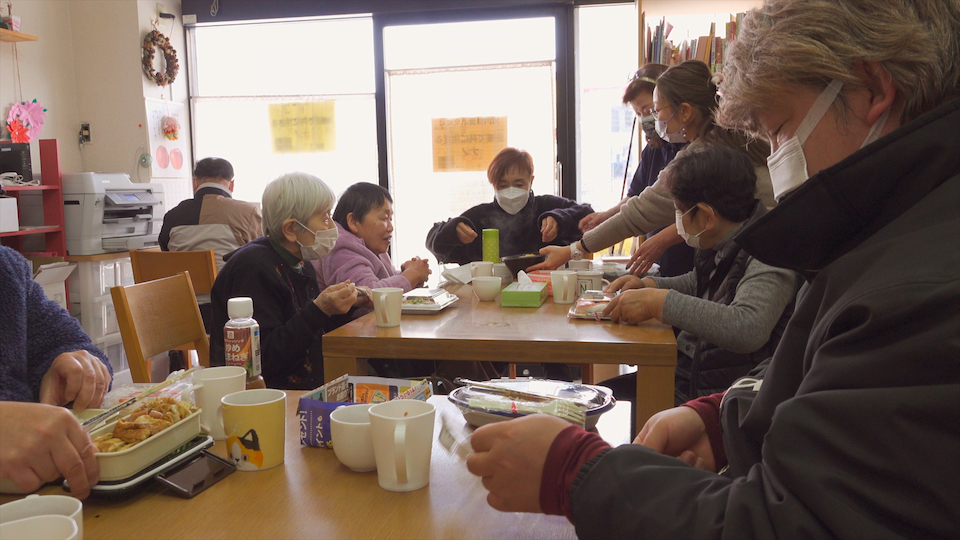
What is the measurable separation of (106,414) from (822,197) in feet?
2.97

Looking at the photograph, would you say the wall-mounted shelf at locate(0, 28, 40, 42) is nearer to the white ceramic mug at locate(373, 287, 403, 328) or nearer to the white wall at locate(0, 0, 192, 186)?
the white wall at locate(0, 0, 192, 186)

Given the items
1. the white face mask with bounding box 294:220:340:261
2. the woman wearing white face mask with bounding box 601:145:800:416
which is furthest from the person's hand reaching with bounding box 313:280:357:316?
the woman wearing white face mask with bounding box 601:145:800:416

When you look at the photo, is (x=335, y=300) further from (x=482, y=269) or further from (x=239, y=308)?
(x=482, y=269)

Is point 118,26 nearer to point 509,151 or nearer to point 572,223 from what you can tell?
point 509,151

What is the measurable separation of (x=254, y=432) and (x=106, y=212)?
12.0 ft

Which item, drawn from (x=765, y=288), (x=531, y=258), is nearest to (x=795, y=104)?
(x=765, y=288)

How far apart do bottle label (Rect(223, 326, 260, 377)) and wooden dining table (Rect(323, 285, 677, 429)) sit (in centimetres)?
40

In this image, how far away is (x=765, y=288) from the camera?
5.17ft

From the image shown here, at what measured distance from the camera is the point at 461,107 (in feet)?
15.2

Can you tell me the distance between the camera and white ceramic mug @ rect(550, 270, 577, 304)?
6.67ft

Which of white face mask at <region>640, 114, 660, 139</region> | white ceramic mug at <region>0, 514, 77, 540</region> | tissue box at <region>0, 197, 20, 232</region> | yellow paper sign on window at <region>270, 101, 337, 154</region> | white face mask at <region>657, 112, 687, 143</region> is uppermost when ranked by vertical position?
yellow paper sign on window at <region>270, 101, 337, 154</region>

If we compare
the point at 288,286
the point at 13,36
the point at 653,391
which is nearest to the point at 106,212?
the point at 13,36

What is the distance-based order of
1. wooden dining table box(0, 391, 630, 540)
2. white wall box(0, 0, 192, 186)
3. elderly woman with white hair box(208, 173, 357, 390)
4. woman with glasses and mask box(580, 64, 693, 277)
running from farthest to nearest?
1. white wall box(0, 0, 192, 186)
2. woman with glasses and mask box(580, 64, 693, 277)
3. elderly woman with white hair box(208, 173, 357, 390)
4. wooden dining table box(0, 391, 630, 540)

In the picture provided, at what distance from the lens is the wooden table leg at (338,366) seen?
1614 mm
